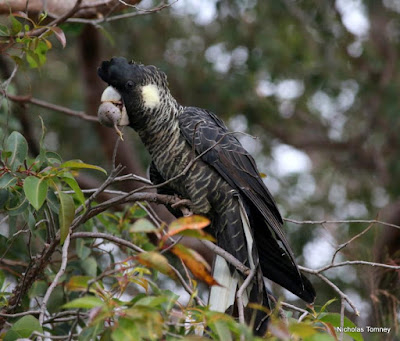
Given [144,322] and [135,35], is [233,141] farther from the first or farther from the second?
[135,35]

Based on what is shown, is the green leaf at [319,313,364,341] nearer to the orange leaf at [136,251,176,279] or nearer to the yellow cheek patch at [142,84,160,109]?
the orange leaf at [136,251,176,279]

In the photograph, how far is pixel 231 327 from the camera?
1571 mm

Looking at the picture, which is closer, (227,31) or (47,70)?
(227,31)

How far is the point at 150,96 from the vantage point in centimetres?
272

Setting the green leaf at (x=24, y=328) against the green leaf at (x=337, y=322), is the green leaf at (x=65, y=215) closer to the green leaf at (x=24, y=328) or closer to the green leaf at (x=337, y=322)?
the green leaf at (x=24, y=328)

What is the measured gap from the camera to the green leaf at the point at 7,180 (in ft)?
6.86

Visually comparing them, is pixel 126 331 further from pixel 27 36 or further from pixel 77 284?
pixel 27 36

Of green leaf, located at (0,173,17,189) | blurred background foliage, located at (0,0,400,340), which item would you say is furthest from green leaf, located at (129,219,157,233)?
blurred background foliage, located at (0,0,400,340)

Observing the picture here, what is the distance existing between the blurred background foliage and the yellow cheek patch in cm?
181

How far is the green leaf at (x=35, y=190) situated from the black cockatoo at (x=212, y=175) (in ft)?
2.32

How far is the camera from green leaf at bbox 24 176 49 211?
1.88m

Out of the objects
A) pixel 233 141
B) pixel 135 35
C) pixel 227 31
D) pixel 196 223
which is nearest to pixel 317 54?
pixel 227 31

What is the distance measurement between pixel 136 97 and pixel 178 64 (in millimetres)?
3170

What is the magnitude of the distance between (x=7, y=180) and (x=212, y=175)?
0.97 m
